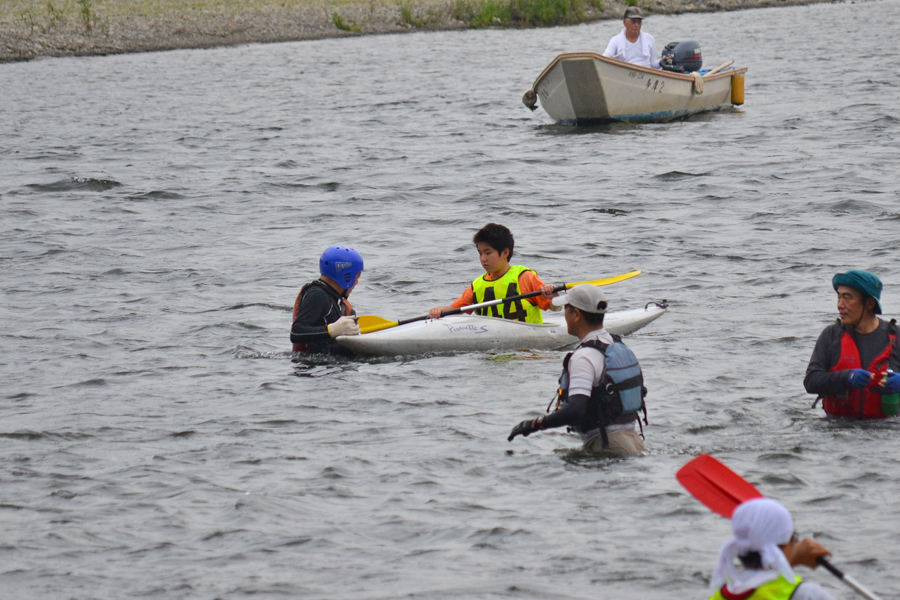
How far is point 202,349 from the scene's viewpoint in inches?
367

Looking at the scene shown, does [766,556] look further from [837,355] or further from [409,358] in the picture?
[409,358]

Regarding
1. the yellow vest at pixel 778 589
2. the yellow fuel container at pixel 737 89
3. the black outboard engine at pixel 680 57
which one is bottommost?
the yellow vest at pixel 778 589

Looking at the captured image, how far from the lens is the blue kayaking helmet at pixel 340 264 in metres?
8.18

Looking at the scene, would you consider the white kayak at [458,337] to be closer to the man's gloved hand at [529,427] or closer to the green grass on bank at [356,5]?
the man's gloved hand at [529,427]

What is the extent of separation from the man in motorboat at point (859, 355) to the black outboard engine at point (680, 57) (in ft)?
46.5

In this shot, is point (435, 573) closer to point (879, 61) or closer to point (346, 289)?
point (346, 289)

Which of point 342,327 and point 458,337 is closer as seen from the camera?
point 342,327

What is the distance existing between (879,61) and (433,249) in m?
20.7

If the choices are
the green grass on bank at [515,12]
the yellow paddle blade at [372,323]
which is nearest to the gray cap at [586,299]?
the yellow paddle blade at [372,323]

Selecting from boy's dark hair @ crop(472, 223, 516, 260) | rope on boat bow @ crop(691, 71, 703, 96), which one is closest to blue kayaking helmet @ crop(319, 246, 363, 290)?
boy's dark hair @ crop(472, 223, 516, 260)

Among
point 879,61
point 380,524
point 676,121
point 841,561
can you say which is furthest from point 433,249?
point 879,61

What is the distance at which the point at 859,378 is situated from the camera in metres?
6.02

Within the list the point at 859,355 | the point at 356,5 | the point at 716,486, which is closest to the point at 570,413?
A: the point at 716,486

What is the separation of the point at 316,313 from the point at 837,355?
13.0 feet
